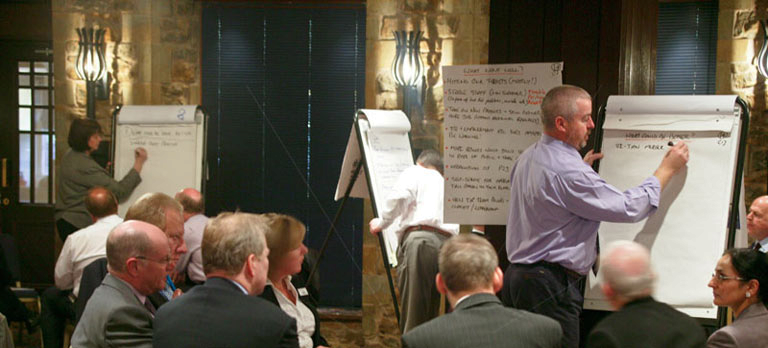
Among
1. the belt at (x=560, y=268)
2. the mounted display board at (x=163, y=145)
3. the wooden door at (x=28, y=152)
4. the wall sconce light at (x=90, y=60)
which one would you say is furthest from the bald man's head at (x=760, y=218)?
the wooden door at (x=28, y=152)

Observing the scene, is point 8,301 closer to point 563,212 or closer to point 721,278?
point 563,212

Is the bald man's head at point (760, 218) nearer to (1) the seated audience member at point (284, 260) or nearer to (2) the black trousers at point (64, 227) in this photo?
(1) the seated audience member at point (284, 260)

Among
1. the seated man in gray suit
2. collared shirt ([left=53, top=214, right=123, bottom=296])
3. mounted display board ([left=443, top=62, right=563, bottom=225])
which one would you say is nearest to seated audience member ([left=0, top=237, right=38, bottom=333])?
collared shirt ([left=53, top=214, right=123, bottom=296])

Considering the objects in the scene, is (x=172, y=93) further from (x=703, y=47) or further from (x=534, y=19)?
(x=703, y=47)

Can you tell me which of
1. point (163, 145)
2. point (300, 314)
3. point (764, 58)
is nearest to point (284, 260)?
point (300, 314)

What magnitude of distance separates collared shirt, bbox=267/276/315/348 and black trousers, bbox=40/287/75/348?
7.26 feet

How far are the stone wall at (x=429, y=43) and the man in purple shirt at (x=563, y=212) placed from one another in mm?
2886

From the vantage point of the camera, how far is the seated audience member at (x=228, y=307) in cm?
214

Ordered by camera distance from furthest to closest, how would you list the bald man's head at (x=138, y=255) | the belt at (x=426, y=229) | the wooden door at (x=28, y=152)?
the wooden door at (x=28, y=152), the belt at (x=426, y=229), the bald man's head at (x=138, y=255)

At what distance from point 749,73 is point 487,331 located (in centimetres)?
462

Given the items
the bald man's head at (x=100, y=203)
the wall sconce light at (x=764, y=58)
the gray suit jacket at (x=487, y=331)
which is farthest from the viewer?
the wall sconce light at (x=764, y=58)

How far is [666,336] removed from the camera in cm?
213

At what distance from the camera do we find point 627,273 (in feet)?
7.21

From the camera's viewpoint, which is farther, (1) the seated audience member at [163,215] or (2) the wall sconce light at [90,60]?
(2) the wall sconce light at [90,60]
